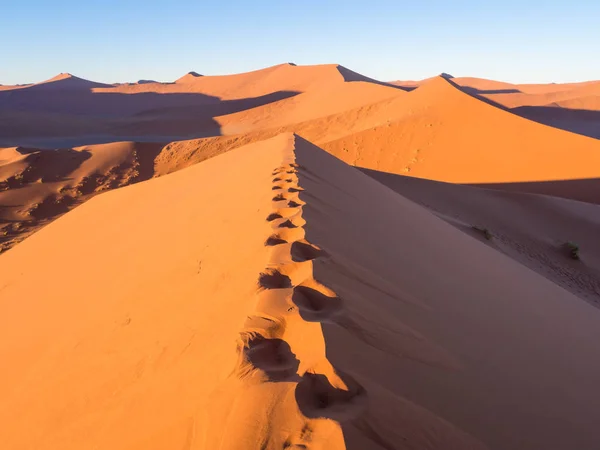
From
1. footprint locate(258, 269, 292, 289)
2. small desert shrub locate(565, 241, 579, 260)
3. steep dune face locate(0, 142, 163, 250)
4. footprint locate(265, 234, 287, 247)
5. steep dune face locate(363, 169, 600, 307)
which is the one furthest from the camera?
steep dune face locate(0, 142, 163, 250)

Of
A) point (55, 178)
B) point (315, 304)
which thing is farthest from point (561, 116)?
point (315, 304)

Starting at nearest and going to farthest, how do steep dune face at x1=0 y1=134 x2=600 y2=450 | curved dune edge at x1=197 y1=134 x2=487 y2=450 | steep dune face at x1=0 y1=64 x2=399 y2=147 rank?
curved dune edge at x1=197 y1=134 x2=487 y2=450 → steep dune face at x1=0 y1=134 x2=600 y2=450 → steep dune face at x1=0 y1=64 x2=399 y2=147

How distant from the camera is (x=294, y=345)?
1.74m

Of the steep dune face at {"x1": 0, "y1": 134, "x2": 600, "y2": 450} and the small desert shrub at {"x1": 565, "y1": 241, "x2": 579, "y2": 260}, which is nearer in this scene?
the steep dune face at {"x1": 0, "y1": 134, "x2": 600, "y2": 450}

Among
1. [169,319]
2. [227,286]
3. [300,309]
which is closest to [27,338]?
[169,319]

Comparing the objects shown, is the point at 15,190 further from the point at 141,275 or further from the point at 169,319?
the point at 169,319

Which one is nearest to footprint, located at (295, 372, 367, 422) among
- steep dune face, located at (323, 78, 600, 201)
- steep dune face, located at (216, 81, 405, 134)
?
steep dune face, located at (323, 78, 600, 201)

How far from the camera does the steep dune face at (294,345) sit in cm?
147

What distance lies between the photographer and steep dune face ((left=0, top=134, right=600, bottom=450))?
4.81 feet

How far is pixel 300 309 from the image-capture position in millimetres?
1952

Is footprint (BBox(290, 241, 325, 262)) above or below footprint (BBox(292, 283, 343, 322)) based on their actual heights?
below

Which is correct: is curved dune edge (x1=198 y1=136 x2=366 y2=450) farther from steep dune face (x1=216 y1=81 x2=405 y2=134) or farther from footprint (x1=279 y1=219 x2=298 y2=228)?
steep dune face (x1=216 y1=81 x2=405 y2=134)

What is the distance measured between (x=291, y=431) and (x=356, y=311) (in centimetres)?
80

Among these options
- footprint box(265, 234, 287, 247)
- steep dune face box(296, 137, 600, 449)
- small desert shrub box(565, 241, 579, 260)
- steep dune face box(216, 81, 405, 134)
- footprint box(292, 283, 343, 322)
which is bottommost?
steep dune face box(216, 81, 405, 134)
